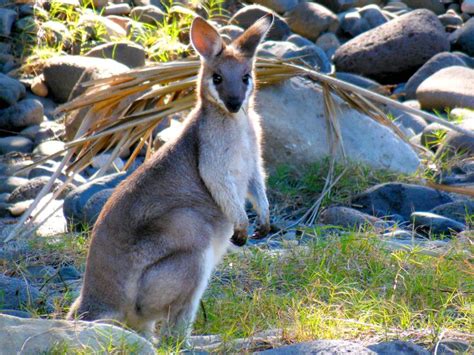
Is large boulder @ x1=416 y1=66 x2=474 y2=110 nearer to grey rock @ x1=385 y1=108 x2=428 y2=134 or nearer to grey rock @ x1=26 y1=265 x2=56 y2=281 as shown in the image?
grey rock @ x1=385 y1=108 x2=428 y2=134

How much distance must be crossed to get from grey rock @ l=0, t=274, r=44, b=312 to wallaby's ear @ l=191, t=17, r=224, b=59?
5.86ft

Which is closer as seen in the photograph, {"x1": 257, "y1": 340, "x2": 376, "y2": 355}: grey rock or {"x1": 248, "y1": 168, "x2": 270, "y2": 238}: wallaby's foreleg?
{"x1": 257, "y1": 340, "x2": 376, "y2": 355}: grey rock

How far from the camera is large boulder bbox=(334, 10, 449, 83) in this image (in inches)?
507

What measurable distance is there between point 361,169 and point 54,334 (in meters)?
4.57

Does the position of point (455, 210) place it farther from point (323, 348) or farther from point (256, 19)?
point (256, 19)

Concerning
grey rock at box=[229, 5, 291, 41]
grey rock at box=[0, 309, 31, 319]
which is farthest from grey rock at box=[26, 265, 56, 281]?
grey rock at box=[229, 5, 291, 41]

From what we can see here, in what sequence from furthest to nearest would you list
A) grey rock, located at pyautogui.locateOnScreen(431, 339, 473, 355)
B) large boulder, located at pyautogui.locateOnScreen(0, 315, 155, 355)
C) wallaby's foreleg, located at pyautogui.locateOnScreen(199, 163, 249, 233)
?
wallaby's foreleg, located at pyautogui.locateOnScreen(199, 163, 249, 233) < grey rock, located at pyautogui.locateOnScreen(431, 339, 473, 355) < large boulder, located at pyautogui.locateOnScreen(0, 315, 155, 355)

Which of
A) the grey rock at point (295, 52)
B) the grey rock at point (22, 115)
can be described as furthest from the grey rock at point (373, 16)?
the grey rock at point (22, 115)

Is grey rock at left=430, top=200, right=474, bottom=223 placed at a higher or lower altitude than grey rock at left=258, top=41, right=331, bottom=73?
higher

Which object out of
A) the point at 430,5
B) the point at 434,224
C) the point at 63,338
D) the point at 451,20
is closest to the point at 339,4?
the point at 430,5

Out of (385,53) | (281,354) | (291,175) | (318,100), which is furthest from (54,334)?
(385,53)

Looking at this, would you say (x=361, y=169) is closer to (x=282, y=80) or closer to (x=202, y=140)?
(x=282, y=80)

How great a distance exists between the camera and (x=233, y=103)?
202 inches

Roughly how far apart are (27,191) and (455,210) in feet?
13.6
